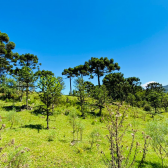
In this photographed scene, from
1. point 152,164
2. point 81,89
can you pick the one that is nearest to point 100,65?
point 81,89

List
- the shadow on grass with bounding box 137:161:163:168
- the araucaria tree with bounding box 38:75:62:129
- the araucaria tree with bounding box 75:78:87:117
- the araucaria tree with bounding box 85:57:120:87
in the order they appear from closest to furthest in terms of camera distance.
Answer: the shadow on grass with bounding box 137:161:163:168
the araucaria tree with bounding box 38:75:62:129
the araucaria tree with bounding box 75:78:87:117
the araucaria tree with bounding box 85:57:120:87

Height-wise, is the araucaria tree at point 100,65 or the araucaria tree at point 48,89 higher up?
the araucaria tree at point 100,65

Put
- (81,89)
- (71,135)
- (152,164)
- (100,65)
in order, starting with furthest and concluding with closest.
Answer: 1. (100,65)
2. (81,89)
3. (71,135)
4. (152,164)

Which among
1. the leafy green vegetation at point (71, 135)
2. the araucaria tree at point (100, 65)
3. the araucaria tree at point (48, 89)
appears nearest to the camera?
the leafy green vegetation at point (71, 135)

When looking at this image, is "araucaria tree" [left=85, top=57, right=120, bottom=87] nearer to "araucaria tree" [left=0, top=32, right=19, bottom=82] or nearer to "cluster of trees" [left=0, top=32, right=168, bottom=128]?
"cluster of trees" [left=0, top=32, right=168, bottom=128]

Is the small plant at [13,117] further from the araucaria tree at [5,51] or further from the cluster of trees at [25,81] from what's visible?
the araucaria tree at [5,51]

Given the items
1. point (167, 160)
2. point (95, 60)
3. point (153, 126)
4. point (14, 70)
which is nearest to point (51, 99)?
point (153, 126)

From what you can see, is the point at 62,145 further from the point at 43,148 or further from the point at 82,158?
the point at 82,158

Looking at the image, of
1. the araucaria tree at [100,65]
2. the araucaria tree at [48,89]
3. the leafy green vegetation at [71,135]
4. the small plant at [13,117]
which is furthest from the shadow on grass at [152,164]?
the araucaria tree at [100,65]

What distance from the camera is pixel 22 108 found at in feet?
95.8

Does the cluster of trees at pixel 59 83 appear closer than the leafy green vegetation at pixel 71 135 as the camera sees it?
No

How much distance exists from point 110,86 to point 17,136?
190 ft

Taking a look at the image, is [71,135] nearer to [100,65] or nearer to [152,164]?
[152,164]

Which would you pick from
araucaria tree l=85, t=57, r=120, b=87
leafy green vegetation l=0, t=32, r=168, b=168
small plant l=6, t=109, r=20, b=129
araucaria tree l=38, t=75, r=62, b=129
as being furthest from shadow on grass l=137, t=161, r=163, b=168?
araucaria tree l=85, t=57, r=120, b=87
